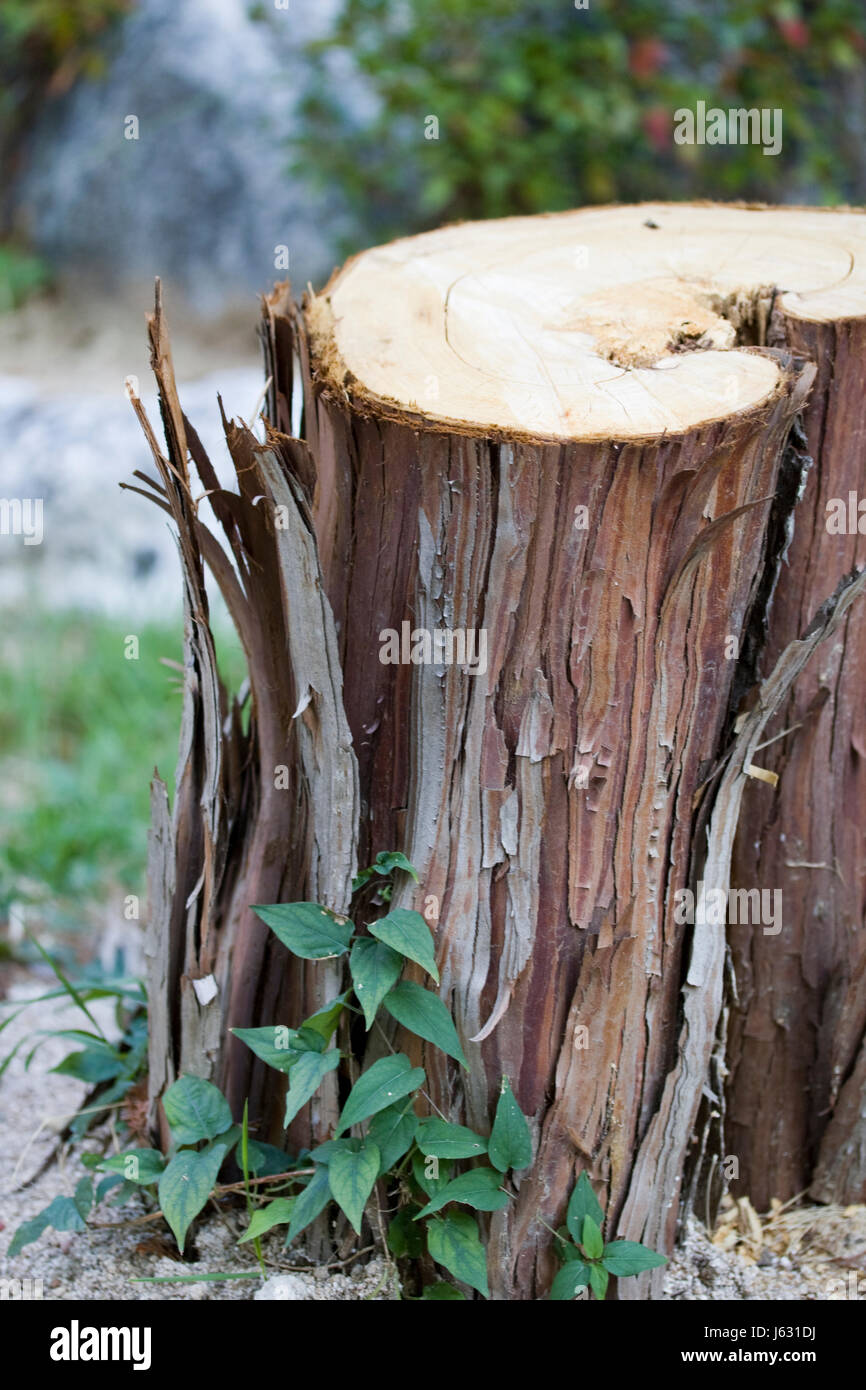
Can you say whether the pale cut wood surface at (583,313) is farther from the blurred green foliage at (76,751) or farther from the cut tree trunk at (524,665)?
the blurred green foliage at (76,751)

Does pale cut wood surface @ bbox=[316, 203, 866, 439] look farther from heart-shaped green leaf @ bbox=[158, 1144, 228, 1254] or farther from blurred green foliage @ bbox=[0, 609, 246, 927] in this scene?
blurred green foliage @ bbox=[0, 609, 246, 927]

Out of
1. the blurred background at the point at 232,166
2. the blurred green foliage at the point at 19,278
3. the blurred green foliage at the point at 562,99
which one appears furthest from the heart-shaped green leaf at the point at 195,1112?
the blurred green foliage at the point at 19,278

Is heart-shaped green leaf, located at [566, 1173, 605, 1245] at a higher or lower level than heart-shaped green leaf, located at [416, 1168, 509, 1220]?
lower

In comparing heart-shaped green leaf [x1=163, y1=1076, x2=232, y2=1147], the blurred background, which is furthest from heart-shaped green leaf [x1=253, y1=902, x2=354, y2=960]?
the blurred background

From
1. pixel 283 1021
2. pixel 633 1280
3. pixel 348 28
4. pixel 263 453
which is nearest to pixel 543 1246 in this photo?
pixel 633 1280

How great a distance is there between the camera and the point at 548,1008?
58.5 inches

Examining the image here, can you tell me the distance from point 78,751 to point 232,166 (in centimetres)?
323

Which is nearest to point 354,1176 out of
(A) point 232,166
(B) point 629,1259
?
(B) point 629,1259

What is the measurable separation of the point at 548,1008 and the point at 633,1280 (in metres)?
0.40

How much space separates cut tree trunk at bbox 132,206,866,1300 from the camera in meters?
1.37

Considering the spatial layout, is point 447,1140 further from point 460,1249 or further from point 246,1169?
point 246,1169

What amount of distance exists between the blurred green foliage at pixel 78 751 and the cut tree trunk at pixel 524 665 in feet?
3.88

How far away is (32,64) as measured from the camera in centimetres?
586

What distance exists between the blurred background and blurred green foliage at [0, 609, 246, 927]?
2 centimetres
